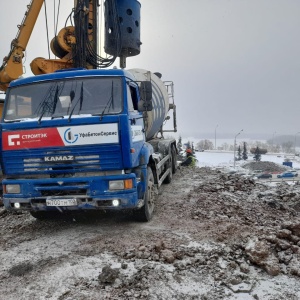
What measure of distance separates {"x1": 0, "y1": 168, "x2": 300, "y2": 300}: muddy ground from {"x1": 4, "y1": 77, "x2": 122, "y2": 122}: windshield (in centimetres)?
209

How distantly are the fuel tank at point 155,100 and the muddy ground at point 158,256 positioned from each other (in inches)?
103

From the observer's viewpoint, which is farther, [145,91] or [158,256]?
[145,91]

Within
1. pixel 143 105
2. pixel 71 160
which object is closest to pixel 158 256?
pixel 71 160

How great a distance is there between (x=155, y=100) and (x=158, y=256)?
17.9 ft

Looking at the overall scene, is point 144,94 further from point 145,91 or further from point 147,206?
point 147,206

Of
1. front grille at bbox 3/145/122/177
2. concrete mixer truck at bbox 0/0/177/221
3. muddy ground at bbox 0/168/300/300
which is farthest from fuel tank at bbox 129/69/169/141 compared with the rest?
front grille at bbox 3/145/122/177

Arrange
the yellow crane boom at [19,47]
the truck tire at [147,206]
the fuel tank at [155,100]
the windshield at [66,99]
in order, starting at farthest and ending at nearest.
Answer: the yellow crane boom at [19,47] → the fuel tank at [155,100] → the truck tire at [147,206] → the windshield at [66,99]

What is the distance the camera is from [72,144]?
16.3 feet

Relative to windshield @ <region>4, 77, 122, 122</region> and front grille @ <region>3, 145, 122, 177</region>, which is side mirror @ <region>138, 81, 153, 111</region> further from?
front grille @ <region>3, 145, 122, 177</region>

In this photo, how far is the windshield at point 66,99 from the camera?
16.8ft

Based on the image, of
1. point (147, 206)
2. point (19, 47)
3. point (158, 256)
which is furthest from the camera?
point (19, 47)

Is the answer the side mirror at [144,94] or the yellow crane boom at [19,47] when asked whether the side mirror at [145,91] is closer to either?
the side mirror at [144,94]

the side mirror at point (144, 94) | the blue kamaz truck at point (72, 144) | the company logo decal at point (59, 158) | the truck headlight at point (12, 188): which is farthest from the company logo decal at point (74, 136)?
the side mirror at point (144, 94)

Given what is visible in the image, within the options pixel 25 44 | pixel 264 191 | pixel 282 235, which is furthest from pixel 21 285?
pixel 25 44
